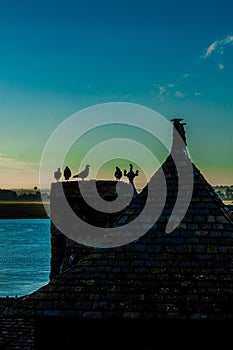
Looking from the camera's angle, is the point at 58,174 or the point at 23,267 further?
the point at 23,267

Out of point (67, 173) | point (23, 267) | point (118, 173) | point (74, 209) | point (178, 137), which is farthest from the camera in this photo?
point (23, 267)

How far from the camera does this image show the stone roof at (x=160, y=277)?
260 inches

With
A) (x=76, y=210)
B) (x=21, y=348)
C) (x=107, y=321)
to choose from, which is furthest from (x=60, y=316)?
(x=76, y=210)

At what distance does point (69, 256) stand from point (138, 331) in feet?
27.9

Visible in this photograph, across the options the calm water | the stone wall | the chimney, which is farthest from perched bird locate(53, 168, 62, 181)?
the calm water

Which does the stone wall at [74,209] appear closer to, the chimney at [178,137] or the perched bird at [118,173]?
the perched bird at [118,173]

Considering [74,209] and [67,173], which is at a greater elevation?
[67,173]

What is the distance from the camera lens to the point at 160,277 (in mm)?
6902

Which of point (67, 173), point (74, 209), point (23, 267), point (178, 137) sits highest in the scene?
point (67, 173)

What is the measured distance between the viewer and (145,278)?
6918 mm

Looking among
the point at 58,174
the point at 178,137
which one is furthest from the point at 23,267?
the point at 178,137

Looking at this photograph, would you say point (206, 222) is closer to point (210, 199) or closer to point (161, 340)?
point (210, 199)

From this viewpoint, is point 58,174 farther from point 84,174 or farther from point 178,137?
point 178,137

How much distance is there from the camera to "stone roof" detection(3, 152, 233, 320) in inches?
260
